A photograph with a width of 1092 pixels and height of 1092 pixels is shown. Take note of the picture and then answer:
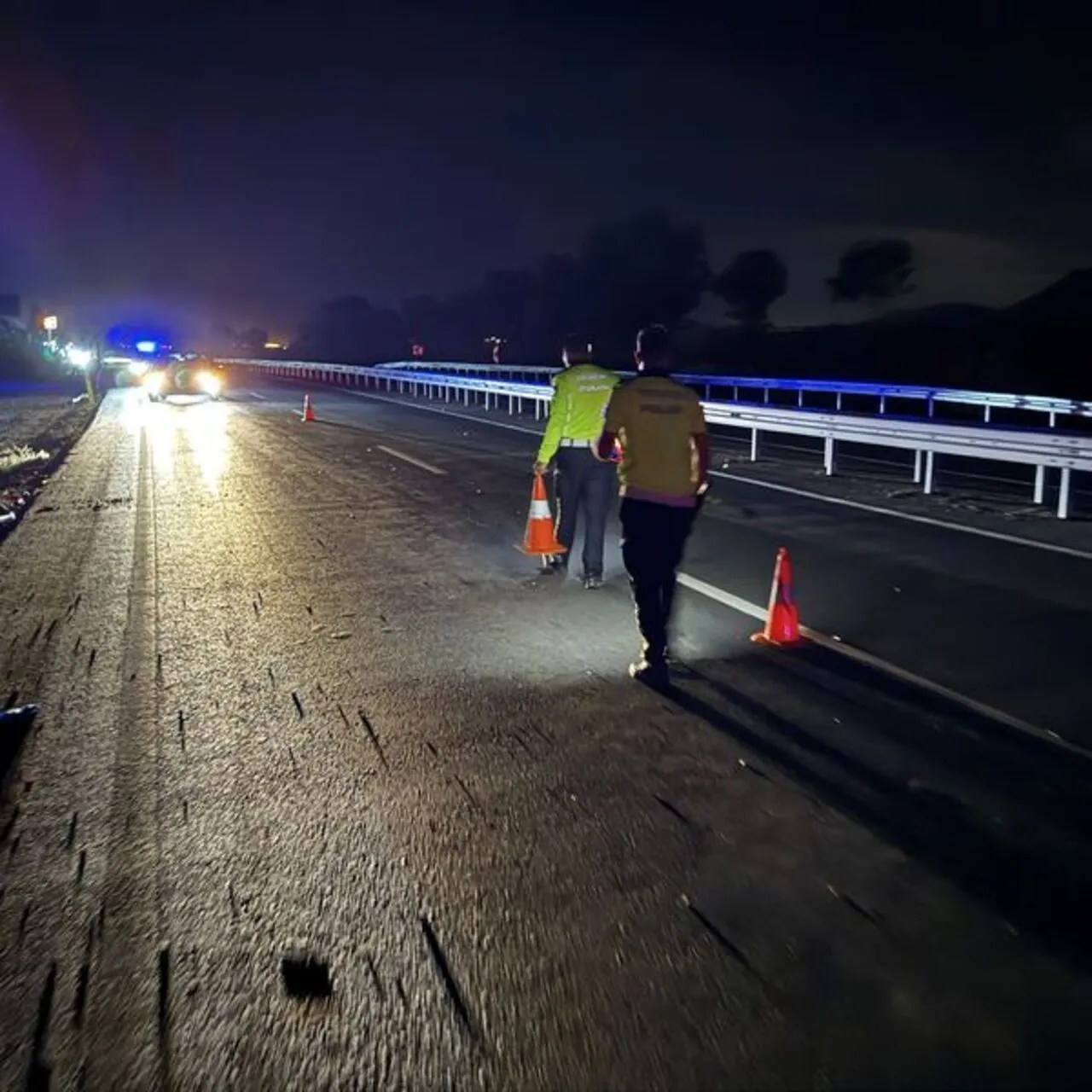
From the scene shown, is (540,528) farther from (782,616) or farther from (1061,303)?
(1061,303)

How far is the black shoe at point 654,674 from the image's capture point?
659 cm

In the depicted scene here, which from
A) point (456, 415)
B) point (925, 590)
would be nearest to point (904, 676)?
point (925, 590)

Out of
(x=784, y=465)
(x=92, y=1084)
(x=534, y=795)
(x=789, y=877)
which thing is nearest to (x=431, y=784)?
(x=534, y=795)

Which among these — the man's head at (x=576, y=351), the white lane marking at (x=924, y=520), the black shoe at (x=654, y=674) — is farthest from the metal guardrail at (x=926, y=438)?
the black shoe at (x=654, y=674)

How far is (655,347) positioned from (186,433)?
847 inches

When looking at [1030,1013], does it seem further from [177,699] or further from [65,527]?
[65,527]

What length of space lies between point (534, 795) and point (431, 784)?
504 mm

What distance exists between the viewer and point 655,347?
22.0 feet

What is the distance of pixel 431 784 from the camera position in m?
5.22

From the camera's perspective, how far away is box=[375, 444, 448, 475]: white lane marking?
17891mm

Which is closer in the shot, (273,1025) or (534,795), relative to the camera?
(273,1025)

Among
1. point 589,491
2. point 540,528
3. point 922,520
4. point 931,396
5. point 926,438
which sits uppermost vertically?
point 931,396

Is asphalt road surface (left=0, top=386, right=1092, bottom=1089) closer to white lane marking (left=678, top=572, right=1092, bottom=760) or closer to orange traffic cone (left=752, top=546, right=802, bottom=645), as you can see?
white lane marking (left=678, top=572, right=1092, bottom=760)

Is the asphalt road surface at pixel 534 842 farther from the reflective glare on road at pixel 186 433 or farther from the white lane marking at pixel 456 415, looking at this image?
the white lane marking at pixel 456 415
